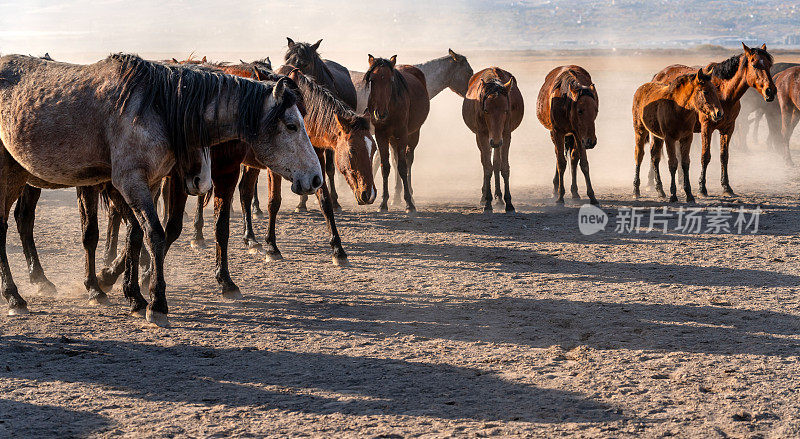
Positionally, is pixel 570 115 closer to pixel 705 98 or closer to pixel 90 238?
pixel 705 98

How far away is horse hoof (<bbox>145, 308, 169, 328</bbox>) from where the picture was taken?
5.90 m

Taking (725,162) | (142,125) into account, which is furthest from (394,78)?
(142,125)

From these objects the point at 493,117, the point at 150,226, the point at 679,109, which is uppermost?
the point at 679,109

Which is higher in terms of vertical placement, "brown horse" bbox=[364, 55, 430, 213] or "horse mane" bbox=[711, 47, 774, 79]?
"horse mane" bbox=[711, 47, 774, 79]

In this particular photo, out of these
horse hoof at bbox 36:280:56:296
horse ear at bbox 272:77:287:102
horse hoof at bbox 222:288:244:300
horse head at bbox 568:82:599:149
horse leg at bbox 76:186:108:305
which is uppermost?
horse head at bbox 568:82:599:149

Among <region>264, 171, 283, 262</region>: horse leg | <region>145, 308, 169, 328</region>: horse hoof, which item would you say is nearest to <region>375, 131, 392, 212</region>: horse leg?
<region>264, 171, 283, 262</region>: horse leg

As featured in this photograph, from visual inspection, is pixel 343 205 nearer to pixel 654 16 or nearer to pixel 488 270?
pixel 488 270

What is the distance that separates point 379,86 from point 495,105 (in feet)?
5.49

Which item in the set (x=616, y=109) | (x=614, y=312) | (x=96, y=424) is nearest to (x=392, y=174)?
(x=614, y=312)

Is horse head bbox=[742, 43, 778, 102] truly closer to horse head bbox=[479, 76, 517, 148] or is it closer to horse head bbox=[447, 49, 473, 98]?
horse head bbox=[479, 76, 517, 148]

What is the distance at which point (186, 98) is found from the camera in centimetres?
562

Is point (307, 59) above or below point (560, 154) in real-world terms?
above

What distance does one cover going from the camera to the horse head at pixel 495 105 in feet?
36.6

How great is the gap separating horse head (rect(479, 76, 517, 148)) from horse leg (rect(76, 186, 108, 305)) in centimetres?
603
